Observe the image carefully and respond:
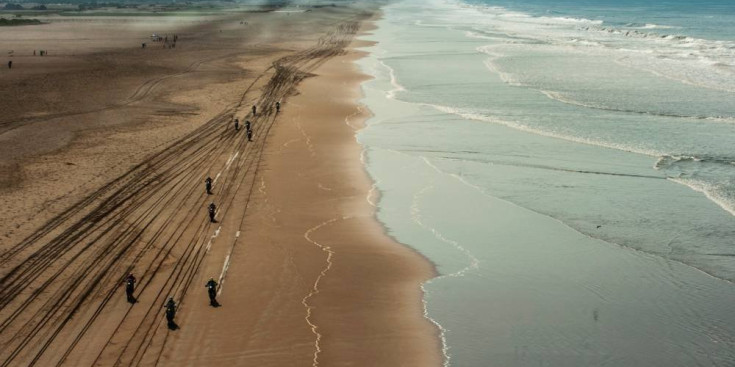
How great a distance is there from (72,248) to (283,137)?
17102mm

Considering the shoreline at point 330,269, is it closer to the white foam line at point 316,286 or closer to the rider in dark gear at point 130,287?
the white foam line at point 316,286

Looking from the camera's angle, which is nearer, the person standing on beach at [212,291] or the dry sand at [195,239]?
the dry sand at [195,239]

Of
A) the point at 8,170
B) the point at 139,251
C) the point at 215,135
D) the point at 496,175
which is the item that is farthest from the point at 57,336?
the point at 215,135

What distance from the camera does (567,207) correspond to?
2622 cm

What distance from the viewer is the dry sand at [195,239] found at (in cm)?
1681

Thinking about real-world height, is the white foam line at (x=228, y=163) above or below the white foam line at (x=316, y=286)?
above

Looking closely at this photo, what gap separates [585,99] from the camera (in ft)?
155

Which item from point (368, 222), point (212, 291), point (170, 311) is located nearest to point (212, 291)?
point (212, 291)

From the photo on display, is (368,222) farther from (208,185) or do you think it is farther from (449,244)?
(208,185)

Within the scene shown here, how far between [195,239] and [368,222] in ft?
20.7

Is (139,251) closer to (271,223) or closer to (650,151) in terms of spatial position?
(271,223)

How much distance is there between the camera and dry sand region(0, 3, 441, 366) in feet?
55.2

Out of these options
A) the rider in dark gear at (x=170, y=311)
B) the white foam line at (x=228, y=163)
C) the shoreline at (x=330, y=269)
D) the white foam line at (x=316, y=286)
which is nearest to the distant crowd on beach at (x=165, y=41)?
the shoreline at (x=330, y=269)

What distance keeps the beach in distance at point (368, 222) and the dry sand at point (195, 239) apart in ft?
0.30
